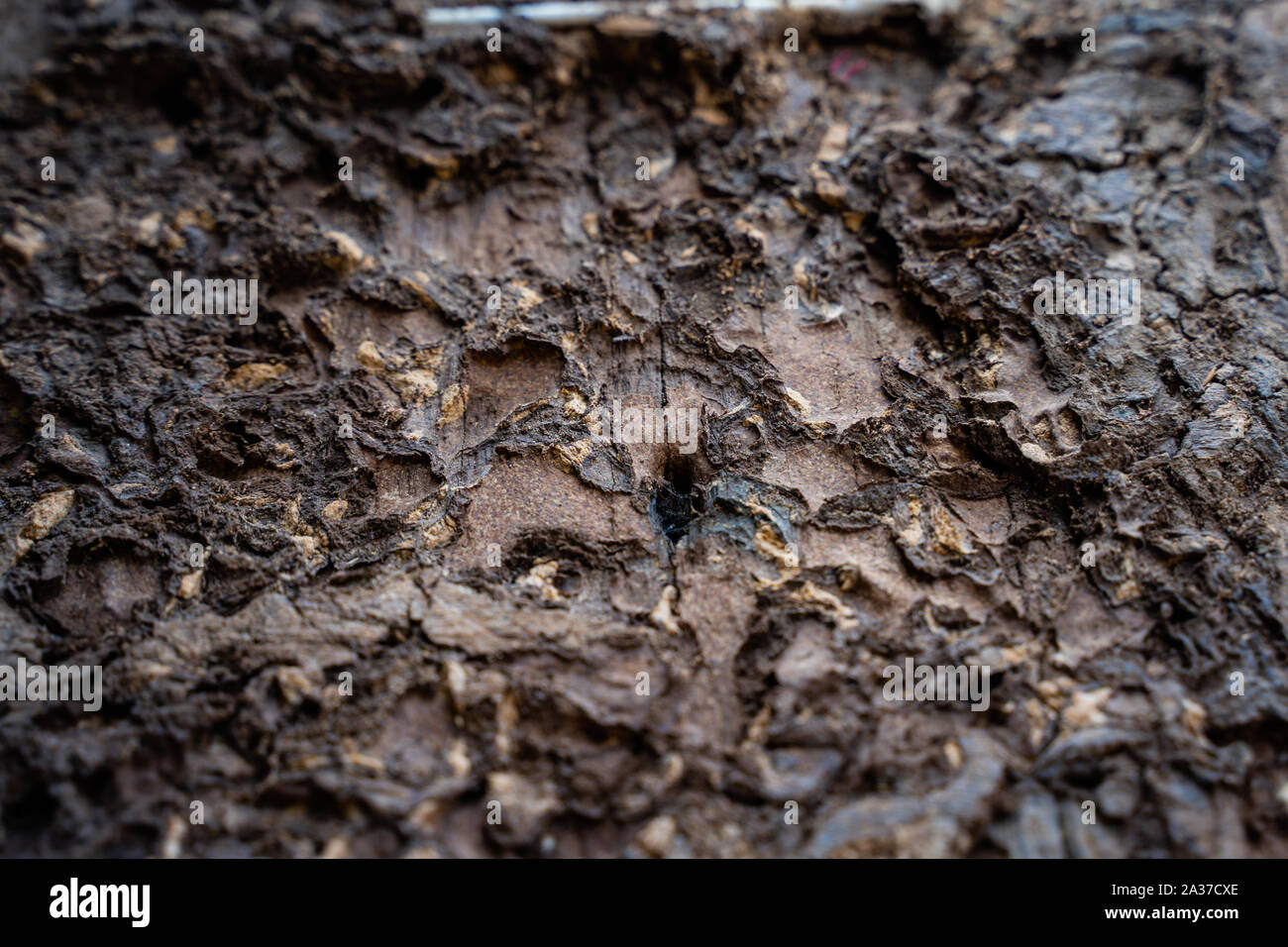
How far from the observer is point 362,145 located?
4.29 meters

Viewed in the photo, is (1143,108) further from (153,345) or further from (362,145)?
(153,345)

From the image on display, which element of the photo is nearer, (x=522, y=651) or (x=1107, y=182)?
(x=522, y=651)

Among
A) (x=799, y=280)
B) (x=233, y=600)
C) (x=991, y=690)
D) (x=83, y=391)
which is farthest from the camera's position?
(x=799, y=280)

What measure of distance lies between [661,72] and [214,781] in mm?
3820

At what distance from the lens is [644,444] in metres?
3.48

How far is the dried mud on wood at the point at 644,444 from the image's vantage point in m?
2.69

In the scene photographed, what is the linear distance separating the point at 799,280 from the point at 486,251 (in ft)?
4.72

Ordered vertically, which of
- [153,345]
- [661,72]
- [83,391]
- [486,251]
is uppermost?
[661,72]

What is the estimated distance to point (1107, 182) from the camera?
410cm

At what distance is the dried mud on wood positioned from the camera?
2.69m
